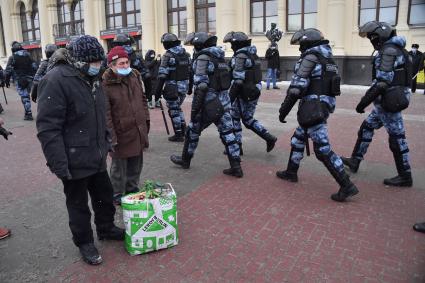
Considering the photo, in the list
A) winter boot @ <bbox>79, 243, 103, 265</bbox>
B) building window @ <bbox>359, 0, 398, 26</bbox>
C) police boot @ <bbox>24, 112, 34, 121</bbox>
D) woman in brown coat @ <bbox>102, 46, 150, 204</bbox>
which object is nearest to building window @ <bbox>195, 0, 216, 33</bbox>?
building window @ <bbox>359, 0, 398, 26</bbox>

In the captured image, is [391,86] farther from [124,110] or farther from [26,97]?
[26,97]

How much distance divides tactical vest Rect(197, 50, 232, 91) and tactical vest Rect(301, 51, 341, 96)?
1.12 metres

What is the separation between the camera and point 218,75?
5074 mm

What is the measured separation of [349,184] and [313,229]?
2.84ft

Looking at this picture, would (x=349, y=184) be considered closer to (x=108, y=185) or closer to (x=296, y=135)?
(x=296, y=135)

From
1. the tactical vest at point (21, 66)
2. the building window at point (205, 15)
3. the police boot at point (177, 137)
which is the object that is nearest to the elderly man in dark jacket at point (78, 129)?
the police boot at point (177, 137)

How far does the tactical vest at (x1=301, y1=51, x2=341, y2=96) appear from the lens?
14.2ft

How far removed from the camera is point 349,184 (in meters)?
4.38

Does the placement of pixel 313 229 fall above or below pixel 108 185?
below

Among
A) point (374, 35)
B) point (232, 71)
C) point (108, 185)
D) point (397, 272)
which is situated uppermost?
point (374, 35)

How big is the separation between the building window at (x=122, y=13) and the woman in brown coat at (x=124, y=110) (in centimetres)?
1982

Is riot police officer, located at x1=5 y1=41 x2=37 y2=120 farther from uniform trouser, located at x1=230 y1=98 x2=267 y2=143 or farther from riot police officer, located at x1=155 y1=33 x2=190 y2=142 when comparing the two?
uniform trouser, located at x1=230 y1=98 x2=267 y2=143

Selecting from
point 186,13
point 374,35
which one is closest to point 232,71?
point 374,35

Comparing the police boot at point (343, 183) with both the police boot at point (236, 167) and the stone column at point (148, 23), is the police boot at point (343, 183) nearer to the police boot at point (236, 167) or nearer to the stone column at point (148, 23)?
the police boot at point (236, 167)
